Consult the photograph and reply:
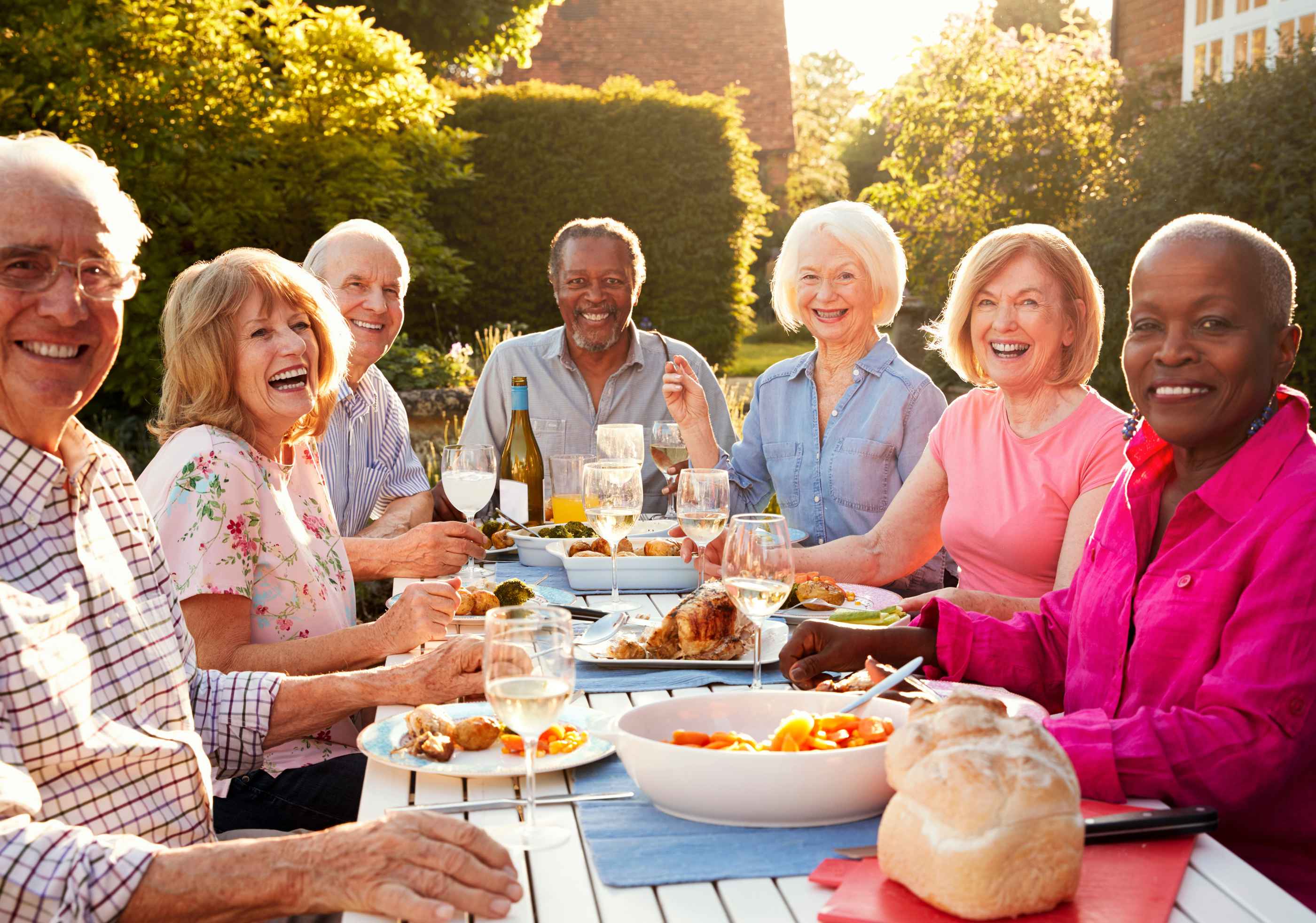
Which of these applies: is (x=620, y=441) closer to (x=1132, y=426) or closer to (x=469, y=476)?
(x=469, y=476)

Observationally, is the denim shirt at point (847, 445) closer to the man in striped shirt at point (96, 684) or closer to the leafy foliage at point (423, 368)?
the man in striped shirt at point (96, 684)

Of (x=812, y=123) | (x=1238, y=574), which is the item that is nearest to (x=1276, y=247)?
(x=1238, y=574)

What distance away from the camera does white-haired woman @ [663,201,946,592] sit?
13.4 feet

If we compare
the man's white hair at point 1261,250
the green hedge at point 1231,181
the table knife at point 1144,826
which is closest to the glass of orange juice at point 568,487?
the man's white hair at point 1261,250

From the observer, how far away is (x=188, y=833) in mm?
1831

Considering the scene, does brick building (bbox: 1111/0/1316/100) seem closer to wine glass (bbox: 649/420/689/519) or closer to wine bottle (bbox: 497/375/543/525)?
wine bottle (bbox: 497/375/543/525)

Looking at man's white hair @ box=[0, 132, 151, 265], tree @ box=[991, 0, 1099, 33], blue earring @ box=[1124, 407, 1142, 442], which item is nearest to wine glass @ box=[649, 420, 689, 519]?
blue earring @ box=[1124, 407, 1142, 442]

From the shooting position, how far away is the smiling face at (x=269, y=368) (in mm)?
2723

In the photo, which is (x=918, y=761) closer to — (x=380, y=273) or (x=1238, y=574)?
(x=1238, y=574)

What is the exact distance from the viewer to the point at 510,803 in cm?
168

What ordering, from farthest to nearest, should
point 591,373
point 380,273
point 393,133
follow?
point 393,133 < point 591,373 < point 380,273

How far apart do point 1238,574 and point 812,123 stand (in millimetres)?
33250

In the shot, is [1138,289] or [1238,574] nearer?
[1238,574]

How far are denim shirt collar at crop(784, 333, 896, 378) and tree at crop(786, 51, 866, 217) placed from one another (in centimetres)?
1290
